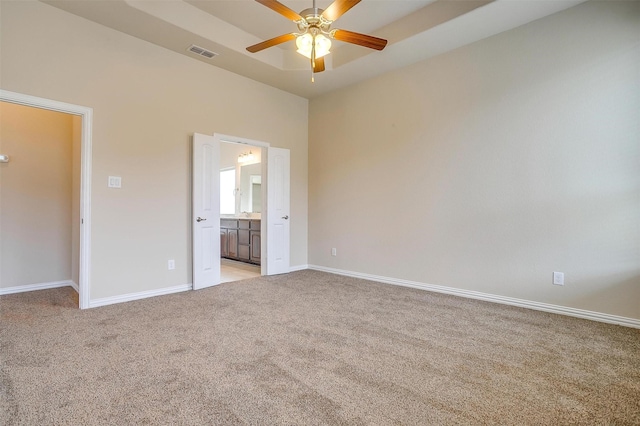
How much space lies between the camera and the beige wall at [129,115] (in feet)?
9.68

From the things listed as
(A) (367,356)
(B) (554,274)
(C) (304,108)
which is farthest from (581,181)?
(C) (304,108)

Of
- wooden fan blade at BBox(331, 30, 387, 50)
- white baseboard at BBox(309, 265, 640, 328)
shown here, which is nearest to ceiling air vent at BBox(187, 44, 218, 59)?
wooden fan blade at BBox(331, 30, 387, 50)

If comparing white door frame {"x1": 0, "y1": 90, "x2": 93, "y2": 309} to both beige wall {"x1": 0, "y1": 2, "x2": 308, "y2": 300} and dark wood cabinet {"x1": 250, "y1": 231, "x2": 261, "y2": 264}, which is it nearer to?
beige wall {"x1": 0, "y1": 2, "x2": 308, "y2": 300}

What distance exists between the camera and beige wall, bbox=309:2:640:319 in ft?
9.16

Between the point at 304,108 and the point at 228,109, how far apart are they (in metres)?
1.52

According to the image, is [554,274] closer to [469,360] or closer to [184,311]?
[469,360]

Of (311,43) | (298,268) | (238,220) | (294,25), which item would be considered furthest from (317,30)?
(238,220)

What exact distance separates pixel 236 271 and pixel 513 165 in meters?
4.34

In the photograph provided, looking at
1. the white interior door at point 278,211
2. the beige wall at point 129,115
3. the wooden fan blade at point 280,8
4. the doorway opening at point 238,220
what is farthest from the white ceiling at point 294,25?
the white interior door at point 278,211

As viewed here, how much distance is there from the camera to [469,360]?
206cm

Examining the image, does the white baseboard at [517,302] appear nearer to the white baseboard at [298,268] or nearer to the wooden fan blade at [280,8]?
the white baseboard at [298,268]

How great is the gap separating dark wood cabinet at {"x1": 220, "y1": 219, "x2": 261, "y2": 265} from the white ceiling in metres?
2.75

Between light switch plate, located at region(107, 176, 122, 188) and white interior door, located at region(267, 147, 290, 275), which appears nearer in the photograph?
light switch plate, located at region(107, 176, 122, 188)

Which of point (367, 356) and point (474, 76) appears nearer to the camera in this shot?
point (367, 356)
